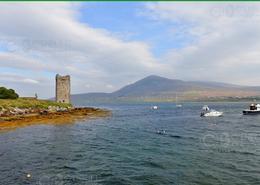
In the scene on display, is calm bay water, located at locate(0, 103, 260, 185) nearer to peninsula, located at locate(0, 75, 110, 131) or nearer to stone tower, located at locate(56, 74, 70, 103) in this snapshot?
peninsula, located at locate(0, 75, 110, 131)

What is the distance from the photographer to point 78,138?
137 ft

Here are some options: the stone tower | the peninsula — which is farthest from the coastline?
the stone tower

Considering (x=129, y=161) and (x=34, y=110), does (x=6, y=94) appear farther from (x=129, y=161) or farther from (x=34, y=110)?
(x=129, y=161)

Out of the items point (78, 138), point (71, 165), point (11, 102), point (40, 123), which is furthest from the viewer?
point (11, 102)

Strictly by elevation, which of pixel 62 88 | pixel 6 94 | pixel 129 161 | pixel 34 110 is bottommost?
pixel 129 161

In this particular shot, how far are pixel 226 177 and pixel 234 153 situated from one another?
→ 9019mm

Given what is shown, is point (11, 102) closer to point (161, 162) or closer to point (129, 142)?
point (129, 142)

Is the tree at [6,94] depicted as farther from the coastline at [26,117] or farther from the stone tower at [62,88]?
the stone tower at [62,88]

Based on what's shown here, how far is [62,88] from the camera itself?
106m

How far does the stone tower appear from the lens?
105 m

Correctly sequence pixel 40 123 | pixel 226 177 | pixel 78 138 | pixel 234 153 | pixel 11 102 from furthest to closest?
pixel 11 102, pixel 40 123, pixel 78 138, pixel 234 153, pixel 226 177

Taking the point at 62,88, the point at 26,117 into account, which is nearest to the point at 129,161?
the point at 26,117

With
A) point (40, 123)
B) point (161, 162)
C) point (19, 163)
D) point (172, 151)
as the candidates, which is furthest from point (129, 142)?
point (40, 123)

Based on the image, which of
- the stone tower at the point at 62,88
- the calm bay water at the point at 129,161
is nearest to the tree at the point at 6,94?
the stone tower at the point at 62,88
